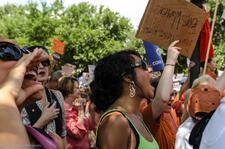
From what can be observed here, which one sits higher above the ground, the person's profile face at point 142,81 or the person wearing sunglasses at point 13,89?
the person wearing sunglasses at point 13,89

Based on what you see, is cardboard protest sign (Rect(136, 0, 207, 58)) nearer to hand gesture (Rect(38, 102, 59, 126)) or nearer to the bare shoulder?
hand gesture (Rect(38, 102, 59, 126))

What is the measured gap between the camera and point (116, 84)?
3062 mm

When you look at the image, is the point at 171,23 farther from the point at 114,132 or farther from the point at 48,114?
the point at 114,132

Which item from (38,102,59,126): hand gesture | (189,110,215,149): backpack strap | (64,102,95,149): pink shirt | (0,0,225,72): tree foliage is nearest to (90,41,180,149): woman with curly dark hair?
(189,110,215,149): backpack strap

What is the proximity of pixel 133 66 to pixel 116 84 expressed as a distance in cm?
17

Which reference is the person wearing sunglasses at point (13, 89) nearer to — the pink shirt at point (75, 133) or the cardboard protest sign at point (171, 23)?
the cardboard protest sign at point (171, 23)

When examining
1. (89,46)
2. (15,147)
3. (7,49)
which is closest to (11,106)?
(15,147)

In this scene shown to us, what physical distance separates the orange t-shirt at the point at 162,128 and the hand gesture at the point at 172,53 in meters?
0.38

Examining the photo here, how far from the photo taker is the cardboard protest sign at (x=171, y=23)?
401 cm

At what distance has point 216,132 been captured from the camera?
187 cm

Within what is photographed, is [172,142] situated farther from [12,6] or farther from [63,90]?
[12,6]

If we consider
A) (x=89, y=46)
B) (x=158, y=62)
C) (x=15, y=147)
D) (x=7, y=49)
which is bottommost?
(x=89, y=46)

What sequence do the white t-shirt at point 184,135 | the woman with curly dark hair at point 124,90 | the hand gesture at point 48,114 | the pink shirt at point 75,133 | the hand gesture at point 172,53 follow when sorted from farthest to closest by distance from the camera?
the pink shirt at point 75,133 < the hand gesture at point 172,53 < the hand gesture at point 48,114 < the white t-shirt at point 184,135 < the woman with curly dark hair at point 124,90

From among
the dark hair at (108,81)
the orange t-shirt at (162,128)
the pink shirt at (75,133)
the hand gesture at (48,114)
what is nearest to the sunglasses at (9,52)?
the dark hair at (108,81)
